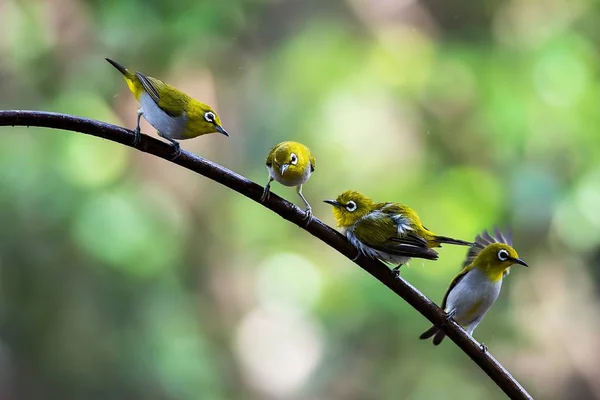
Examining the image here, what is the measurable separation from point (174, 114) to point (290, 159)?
0.14m

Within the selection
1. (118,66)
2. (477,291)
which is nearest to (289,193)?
(477,291)

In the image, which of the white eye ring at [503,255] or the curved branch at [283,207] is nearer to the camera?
the curved branch at [283,207]

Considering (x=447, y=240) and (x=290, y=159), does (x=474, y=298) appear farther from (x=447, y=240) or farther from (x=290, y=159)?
(x=290, y=159)

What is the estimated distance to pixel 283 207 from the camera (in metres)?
0.66

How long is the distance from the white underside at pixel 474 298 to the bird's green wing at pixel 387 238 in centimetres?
18

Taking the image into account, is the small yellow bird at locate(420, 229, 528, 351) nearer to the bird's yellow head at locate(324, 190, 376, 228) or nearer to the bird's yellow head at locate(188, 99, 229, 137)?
the bird's yellow head at locate(324, 190, 376, 228)

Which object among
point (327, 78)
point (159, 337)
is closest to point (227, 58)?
point (327, 78)

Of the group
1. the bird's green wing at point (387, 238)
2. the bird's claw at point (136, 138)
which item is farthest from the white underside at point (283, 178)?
the bird's claw at point (136, 138)

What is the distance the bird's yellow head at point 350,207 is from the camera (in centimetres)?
79

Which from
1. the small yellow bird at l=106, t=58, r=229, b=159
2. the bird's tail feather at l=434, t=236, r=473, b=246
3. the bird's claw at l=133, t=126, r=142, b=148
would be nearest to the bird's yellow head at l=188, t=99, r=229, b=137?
the small yellow bird at l=106, t=58, r=229, b=159

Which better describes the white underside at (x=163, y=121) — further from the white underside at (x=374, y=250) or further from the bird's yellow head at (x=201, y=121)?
the white underside at (x=374, y=250)

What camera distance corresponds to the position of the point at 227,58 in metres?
2.04

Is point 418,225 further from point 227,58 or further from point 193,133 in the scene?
point 227,58

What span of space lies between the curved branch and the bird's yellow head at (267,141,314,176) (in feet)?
0.50
